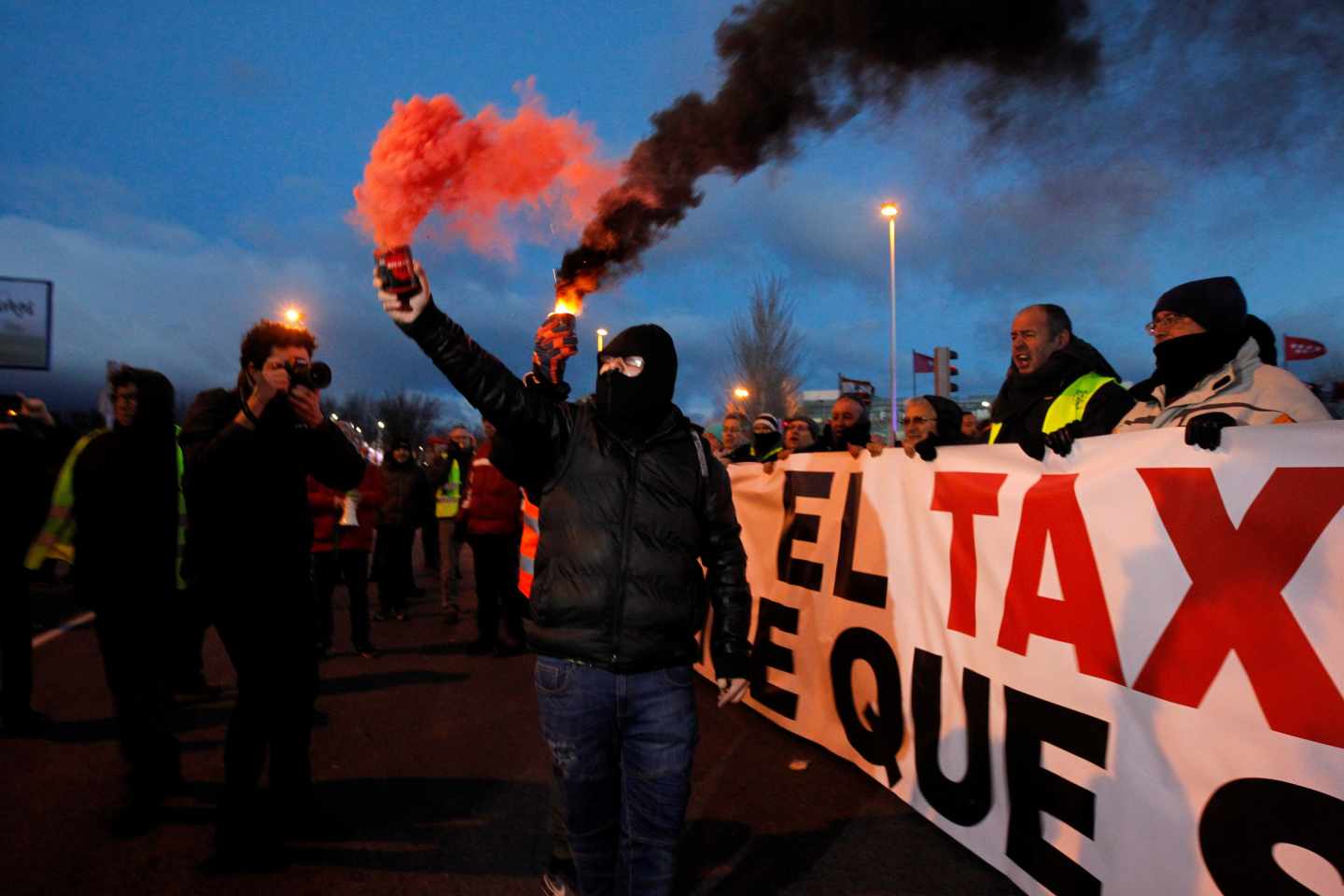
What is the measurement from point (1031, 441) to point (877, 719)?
1722 mm

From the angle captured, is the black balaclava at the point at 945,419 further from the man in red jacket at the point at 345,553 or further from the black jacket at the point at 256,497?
the man in red jacket at the point at 345,553

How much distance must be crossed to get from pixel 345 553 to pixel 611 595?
5546 millimetres

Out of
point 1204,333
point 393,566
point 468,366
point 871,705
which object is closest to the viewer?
point 468,366

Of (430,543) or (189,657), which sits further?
(430,543)

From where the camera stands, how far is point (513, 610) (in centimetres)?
771

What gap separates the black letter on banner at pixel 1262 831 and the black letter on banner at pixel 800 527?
104 inches

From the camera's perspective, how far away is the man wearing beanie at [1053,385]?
396 centimetres

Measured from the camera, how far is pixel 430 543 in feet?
46.8

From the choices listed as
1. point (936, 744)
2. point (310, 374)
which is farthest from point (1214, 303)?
point (310, 374)

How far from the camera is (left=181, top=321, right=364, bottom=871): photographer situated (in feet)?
11.2

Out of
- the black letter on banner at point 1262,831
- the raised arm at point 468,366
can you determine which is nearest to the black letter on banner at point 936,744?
the black letter on banner at point 1262,831

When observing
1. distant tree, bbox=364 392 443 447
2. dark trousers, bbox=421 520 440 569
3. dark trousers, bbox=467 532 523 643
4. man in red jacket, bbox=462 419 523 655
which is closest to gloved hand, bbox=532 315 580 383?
man in red jacket, bbox=462 419 523 655

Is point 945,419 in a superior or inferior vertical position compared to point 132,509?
superior

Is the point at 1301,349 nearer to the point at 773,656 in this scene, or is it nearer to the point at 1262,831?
the point at 773,656
